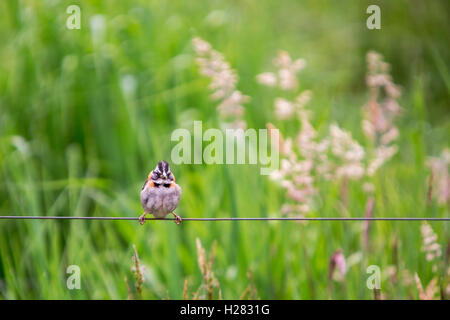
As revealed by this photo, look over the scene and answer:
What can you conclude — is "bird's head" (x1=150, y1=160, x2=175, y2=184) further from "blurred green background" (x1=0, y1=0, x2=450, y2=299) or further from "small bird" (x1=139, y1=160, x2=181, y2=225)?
"blurred green background" (x1=0, y1=0, x2=450, y2=299)

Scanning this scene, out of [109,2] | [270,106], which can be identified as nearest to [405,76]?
[270,106]

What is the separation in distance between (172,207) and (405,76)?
16.5ft

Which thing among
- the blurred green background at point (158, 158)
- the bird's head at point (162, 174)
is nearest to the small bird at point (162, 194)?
the bird's head at point (162, 174)

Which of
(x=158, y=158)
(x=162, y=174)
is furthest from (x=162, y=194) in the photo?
(x=158, y=158)

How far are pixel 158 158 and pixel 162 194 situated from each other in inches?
41.4

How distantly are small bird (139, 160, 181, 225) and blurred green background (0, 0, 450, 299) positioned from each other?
19.8 inches

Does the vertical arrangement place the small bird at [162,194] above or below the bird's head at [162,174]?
below

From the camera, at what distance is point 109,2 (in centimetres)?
460

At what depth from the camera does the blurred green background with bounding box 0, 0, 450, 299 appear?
104 inches

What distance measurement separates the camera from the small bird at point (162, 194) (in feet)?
6.38

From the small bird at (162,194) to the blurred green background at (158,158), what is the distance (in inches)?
19.8

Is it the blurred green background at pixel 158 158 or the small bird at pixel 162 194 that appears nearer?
the small bird at pixel 162 194

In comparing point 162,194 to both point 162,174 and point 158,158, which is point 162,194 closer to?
point 162,174

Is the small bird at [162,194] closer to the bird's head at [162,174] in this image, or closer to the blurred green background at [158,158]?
the bird's head at [162,174]
